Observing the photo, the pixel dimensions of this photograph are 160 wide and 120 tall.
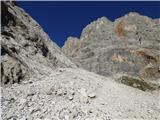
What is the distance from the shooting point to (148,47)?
7006 centimetres

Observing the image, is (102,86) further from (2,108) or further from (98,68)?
(98,68)

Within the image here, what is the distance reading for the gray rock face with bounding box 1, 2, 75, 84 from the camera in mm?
22578

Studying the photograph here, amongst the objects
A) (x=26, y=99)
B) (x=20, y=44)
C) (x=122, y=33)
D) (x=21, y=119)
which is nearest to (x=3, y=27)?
(x=20, y=44)

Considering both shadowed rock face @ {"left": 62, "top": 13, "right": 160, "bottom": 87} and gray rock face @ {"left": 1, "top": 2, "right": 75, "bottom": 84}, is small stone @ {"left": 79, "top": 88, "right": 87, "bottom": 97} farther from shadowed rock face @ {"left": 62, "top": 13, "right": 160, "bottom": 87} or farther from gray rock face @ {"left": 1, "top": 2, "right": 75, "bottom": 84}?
shadowed rock face @ {"left": 62, "top": 13, "right": 160, "bottom": 87}

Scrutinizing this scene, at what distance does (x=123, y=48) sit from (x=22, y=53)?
48.2m

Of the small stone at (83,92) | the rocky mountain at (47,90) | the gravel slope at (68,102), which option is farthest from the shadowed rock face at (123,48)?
the small stone at (83,92)

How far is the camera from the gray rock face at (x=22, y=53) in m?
22.6

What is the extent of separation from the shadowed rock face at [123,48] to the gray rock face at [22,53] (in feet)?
85.7

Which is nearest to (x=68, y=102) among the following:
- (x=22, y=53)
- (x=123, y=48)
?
(x=22, y=53)

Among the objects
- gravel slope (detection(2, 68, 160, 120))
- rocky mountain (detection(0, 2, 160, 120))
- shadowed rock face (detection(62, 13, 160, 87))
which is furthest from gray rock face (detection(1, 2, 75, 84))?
shadowed rock face (detection(62, 13, 160, 87))

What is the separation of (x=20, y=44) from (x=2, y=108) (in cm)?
1361

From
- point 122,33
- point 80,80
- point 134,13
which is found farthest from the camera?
point 134,13

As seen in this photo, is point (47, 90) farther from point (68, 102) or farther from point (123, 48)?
point (123, 48)

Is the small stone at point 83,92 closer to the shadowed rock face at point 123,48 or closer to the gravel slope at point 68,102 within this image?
the gravel slope at point 68,102
